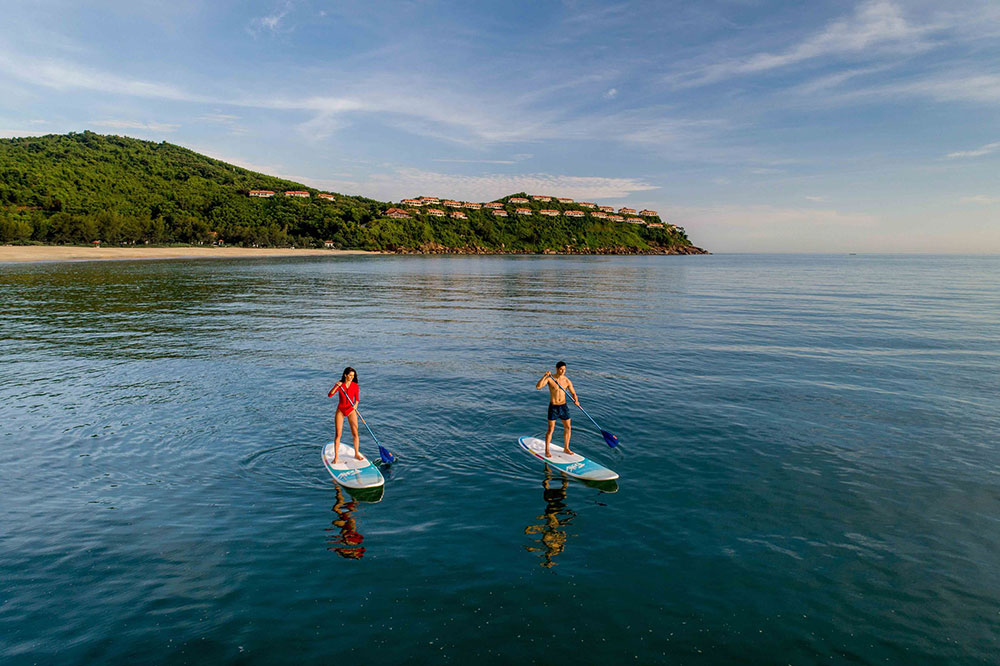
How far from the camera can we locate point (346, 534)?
1105cm

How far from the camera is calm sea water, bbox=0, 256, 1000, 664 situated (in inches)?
Result: 327

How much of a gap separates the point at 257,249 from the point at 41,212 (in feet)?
185

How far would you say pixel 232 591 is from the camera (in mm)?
9141

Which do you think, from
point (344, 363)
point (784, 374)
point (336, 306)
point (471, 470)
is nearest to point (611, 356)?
point (784, 374)

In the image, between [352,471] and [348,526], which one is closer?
[348,526]

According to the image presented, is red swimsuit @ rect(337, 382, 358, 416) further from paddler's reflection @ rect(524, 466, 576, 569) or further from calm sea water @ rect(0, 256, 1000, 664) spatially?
paddler's reflection @ rect(524, 466, 576, 569)

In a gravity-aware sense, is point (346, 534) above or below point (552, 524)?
below

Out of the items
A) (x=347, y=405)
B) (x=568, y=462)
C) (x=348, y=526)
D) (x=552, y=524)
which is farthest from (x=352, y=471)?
(x=568, y=462)

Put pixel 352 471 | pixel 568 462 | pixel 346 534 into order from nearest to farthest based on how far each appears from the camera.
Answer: pixel 346 534
pixel 352 471
pixel 568 462

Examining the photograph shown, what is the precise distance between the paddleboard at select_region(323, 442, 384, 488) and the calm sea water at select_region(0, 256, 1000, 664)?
1.36ft

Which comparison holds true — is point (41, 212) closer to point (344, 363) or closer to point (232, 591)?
point (344, 363)

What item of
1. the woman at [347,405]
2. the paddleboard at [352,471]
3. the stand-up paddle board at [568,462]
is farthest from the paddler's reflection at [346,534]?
the stand-up paddle board at [568,462]

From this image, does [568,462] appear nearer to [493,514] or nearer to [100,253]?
[493,514]

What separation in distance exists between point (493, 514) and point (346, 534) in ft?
11.1
